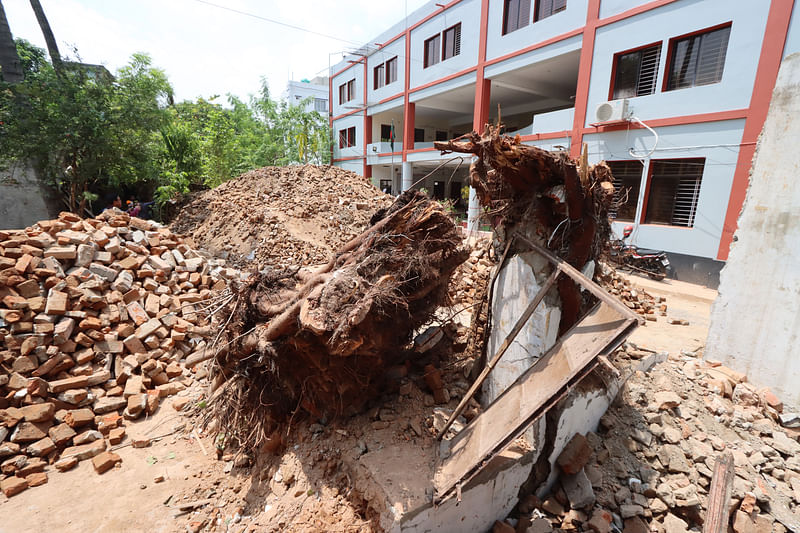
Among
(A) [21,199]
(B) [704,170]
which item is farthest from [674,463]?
(A) [21,199]

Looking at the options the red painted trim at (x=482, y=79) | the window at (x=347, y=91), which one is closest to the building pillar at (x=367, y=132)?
the window at (x=347, y=91)

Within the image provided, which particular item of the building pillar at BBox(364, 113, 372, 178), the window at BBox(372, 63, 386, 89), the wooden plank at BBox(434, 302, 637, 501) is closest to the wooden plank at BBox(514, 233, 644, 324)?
the wooden plank at BBox(434, 302, 637, 501)

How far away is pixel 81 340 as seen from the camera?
445 centimetres

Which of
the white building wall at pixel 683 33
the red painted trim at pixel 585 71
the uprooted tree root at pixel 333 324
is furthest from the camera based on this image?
the red painted trim at pixel 585 71

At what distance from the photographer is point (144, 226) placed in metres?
6.86

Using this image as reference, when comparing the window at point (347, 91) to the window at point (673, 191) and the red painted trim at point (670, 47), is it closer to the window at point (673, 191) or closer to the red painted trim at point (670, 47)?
the red painted trim at point (670, 47)

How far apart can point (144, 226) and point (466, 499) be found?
7.40 metres

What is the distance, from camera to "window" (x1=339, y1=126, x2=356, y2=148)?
68.9 feet

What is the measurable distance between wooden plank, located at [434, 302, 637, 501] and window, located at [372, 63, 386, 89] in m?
18.1

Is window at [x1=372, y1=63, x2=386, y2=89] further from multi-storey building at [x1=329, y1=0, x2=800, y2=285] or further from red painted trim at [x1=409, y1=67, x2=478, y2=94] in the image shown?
multi-storey building at [x1=329, y1=0, x2=800, y2=285]

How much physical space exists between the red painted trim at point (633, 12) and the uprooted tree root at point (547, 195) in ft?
26.9

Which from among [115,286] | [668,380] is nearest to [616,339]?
[668,380]

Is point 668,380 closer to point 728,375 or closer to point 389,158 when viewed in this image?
point 728,375

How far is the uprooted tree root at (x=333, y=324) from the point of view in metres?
2.51
